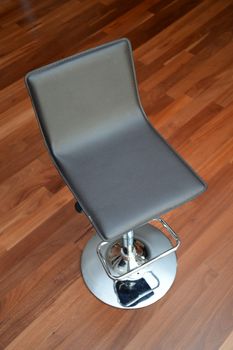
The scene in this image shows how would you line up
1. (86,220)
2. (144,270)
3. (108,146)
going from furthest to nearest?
(86,220)
(144,270)
(108,146)

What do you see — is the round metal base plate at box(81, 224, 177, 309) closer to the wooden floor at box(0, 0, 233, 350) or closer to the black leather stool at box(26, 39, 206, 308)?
the wooden floor at box(0, 0, 233, 350)

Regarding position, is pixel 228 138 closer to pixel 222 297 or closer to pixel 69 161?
pixel 222 297

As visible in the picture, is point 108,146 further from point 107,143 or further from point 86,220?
point 86,220

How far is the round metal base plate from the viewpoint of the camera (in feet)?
5.26

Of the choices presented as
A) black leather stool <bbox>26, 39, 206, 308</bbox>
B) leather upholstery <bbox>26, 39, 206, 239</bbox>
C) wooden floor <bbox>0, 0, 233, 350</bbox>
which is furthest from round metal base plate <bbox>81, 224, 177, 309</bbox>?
leather upholstery <bbox>26, 39, 206, 239</bbox>

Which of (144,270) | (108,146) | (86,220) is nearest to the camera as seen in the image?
(108,146)

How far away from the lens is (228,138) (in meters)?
2.12

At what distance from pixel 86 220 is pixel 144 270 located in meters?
0.38

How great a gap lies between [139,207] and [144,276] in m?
0.60

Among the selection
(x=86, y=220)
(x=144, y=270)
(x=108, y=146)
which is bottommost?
(x=144, y=270)

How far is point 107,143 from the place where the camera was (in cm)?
136

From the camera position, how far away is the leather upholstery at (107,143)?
116 cm

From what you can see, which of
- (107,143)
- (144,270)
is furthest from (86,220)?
(107,143)

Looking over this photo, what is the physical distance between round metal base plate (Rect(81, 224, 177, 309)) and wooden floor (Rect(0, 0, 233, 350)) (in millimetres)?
32
